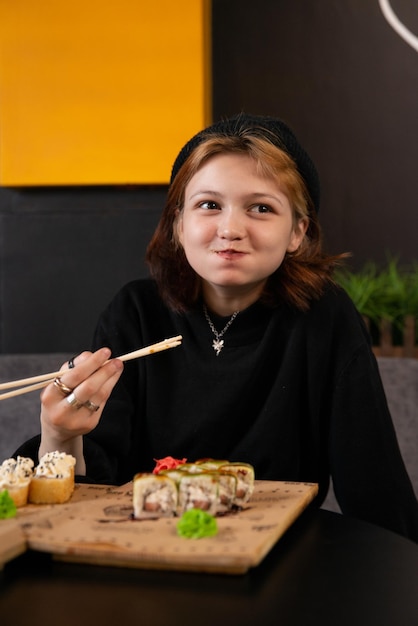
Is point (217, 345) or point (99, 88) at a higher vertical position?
point (99, 88)

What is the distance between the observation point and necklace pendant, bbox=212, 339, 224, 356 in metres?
1.55

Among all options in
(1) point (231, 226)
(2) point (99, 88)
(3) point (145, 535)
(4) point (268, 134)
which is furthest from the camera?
(2) point (99, 88)

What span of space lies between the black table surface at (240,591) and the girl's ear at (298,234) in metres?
0.76

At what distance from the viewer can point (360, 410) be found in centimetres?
145

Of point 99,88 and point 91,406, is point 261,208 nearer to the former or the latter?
point 91,406

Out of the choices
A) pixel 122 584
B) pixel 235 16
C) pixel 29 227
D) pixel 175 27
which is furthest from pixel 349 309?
pixel 235 16

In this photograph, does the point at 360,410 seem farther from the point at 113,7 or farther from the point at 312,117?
the point at 312,117

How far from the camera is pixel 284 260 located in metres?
1.61

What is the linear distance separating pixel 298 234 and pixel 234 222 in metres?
0.25

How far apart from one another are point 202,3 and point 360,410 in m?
2.56

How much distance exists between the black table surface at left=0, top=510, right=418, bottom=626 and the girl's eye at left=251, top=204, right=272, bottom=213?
67 cm

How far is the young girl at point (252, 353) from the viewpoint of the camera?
142cm

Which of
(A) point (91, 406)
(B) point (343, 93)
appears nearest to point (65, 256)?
(B) point (343, 93)

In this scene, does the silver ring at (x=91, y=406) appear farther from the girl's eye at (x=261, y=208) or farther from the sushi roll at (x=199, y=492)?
the girl's eye at (x=261, y=208)
